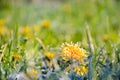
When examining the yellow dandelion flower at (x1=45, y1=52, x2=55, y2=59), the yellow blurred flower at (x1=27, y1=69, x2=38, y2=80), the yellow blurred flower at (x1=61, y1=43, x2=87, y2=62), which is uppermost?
the yellow dandelion flower at (x1=45, y1=52, x2=55, y2=59)

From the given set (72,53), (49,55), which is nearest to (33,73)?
(72,53)

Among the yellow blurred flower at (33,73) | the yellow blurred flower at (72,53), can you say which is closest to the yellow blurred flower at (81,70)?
the yellow blurred flower at (72,53)

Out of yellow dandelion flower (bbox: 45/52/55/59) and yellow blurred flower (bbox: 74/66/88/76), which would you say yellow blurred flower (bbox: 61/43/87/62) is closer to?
yellow blurred flower (bbox: 74/66/88/76)

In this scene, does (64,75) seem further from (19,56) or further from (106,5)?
(106,5)

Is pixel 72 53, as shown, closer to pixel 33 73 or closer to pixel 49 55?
pixel 33 73

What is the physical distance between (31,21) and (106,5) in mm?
1492

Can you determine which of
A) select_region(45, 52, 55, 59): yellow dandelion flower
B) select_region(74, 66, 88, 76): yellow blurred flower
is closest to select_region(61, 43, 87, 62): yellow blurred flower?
select_region(74, 66, 88, 76): yellow blurred flower

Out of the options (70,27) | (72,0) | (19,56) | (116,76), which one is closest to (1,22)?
(70,27)

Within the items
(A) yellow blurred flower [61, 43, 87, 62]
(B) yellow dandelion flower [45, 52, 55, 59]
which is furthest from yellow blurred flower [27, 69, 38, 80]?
(B) yellow dandelion flower [45, 52, 55, 59]

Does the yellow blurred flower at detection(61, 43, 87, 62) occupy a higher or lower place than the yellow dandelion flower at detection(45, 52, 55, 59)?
lower

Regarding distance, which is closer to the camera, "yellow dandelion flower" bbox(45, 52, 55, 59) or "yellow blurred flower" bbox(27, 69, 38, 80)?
"yellow blurred flower" bbox(27, 69, 38, 80)

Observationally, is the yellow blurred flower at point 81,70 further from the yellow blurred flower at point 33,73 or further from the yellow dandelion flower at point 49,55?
the yellow dandelion flower at point 49,55

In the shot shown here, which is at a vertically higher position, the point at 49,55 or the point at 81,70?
the point at 49,55

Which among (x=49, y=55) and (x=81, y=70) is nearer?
(x=81, y=70)
